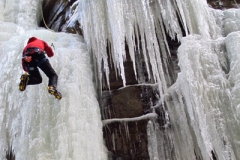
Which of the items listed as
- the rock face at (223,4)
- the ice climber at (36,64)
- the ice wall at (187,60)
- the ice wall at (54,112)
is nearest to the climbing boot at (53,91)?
the ice climber at (36,64)

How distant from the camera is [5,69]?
3908mm

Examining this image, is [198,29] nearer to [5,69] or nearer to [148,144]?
[148,144]

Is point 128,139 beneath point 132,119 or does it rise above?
beneath

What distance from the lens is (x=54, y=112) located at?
3.39 meters

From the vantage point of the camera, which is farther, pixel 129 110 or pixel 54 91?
pixel 129 110

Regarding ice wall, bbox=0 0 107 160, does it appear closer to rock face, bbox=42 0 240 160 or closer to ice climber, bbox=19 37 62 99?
ice climber, bbox=19 37 62 99

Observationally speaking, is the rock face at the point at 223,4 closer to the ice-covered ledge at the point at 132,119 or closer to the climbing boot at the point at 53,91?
the ice-covered ledge at the point at 132,119

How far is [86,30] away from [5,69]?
1112 mm

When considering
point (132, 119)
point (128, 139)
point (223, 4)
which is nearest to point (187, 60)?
point (132, 119)

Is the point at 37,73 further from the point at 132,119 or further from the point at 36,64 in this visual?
the point at 132,119

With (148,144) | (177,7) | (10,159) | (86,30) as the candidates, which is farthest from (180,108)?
(10,159)

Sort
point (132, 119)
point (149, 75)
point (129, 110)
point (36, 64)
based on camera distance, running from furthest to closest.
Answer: point (129, 110), point (132, 119), point (149, 75), point (36, 64)

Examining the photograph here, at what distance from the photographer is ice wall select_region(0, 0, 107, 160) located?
10.5 ft

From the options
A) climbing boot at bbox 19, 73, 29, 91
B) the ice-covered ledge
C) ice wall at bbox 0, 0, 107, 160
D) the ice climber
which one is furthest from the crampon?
the ice-covered ledge
